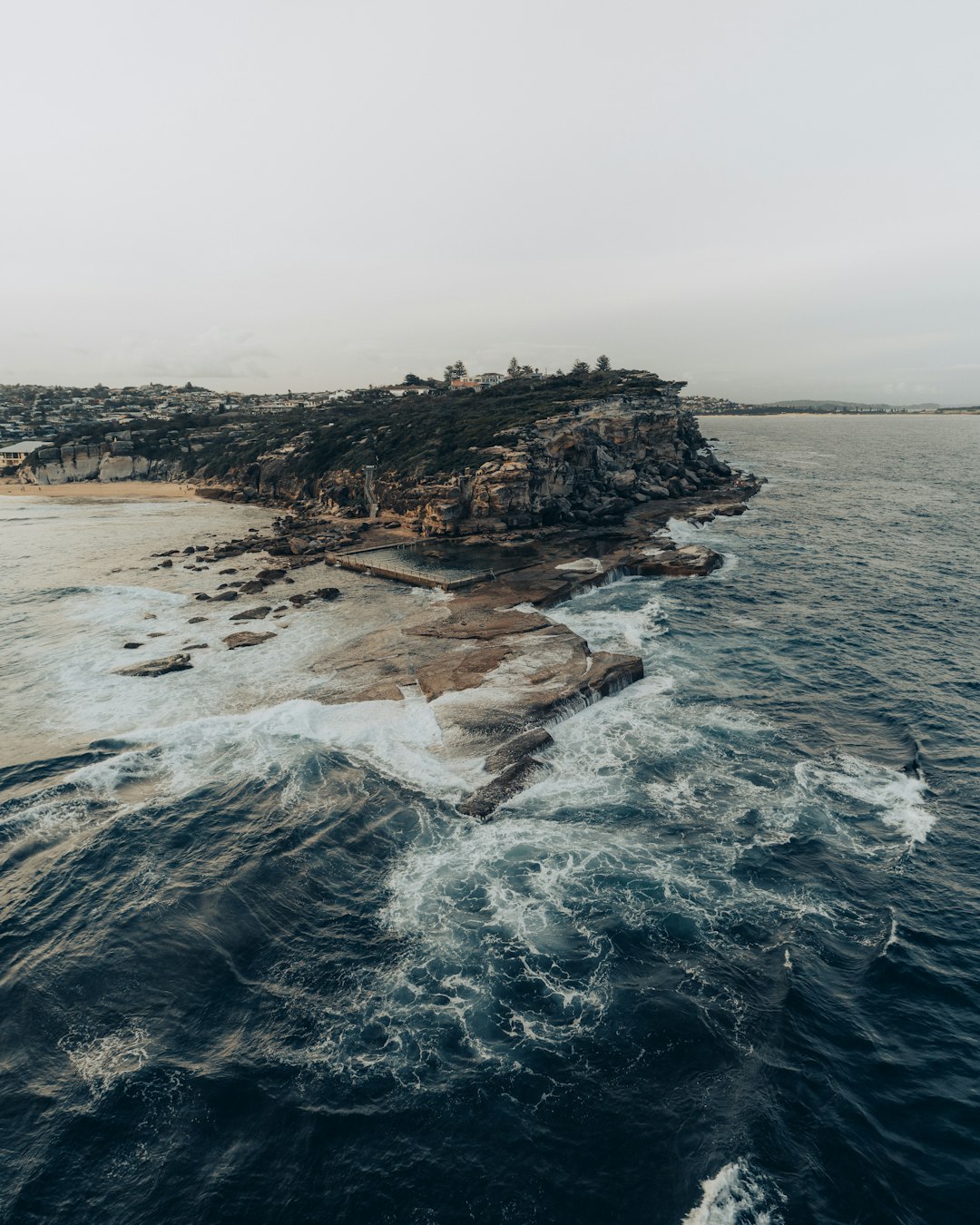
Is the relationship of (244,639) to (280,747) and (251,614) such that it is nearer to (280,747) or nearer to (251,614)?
(251,614)

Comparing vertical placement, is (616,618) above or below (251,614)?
above

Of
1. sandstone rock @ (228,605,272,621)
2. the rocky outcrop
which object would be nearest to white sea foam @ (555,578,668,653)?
sandstone rock @ (228,605,272,621)

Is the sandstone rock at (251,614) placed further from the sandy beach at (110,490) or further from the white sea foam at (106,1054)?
the sandy beach at (110,490)

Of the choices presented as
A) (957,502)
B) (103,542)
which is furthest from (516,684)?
(957,502)

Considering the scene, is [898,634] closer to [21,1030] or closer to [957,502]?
[21,1030]

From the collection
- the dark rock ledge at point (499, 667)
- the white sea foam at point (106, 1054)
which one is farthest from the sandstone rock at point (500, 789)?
the white sea foam at point (106, 1054)

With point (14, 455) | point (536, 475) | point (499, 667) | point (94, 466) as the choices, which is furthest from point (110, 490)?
point (499, 667)
